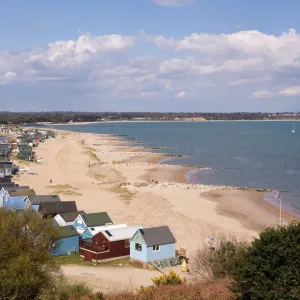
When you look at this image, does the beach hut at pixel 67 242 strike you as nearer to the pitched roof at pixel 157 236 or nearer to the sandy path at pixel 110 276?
the sandy path at pixel 110 276

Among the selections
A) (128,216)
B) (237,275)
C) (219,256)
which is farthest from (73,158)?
(237,275)

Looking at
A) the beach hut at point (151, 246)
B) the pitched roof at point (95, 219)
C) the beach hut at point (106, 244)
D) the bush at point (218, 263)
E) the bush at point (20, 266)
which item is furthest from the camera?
the pitched roof at point (95, 219)

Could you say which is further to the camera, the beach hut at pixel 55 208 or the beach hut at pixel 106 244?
the beach hut at pixel 55 208

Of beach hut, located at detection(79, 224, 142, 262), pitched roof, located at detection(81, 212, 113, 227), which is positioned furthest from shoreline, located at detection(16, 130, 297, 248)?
pitched roof, located at detection(81, 212, 113, 227)

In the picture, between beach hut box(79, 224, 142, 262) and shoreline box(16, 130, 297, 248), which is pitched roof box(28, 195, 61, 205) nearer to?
shoreline box(16, 130, 297, 248)

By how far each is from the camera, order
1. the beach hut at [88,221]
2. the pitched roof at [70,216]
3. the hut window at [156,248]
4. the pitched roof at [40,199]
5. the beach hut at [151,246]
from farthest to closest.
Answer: the pitched roof at [40,199] < the pitched roof at [70,216] < the beach hut at [88,221] < the hut window at [156,248] < the beach hut at [151,246]

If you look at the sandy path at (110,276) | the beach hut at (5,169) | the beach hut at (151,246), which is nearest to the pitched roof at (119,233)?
the beach hut at (151,246)

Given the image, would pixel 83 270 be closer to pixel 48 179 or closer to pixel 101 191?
pixel 101 191
